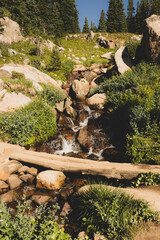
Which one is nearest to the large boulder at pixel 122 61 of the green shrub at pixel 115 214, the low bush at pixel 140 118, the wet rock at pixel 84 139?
the low bush at pixel 140 118

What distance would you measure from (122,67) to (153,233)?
41.0ft

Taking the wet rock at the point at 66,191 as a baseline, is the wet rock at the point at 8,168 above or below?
above

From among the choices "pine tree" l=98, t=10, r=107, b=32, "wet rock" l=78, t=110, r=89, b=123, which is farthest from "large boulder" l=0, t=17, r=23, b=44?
"pine tree" l=98, t=10, r=107, b=32

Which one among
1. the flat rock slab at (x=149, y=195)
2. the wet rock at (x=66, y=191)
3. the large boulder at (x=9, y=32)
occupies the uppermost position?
the large boulder at (x=9, y=32)

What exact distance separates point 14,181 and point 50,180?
4.57ft

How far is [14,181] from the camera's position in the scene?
4.85 metres

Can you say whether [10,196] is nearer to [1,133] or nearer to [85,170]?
[85,170]

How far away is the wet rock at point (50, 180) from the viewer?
187 inches

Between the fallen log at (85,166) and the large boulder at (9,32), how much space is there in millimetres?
20595

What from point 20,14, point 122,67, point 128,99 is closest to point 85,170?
point 128,99

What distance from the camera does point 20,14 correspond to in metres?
24.7

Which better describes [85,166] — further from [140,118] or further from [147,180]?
[140,118]

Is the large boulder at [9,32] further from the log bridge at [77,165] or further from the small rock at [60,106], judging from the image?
the log bridge at [77,165]

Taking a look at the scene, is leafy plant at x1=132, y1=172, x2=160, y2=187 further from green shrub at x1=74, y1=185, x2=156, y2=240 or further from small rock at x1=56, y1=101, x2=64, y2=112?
small rock at x1=56, y1=101, x2=64, y2=112
